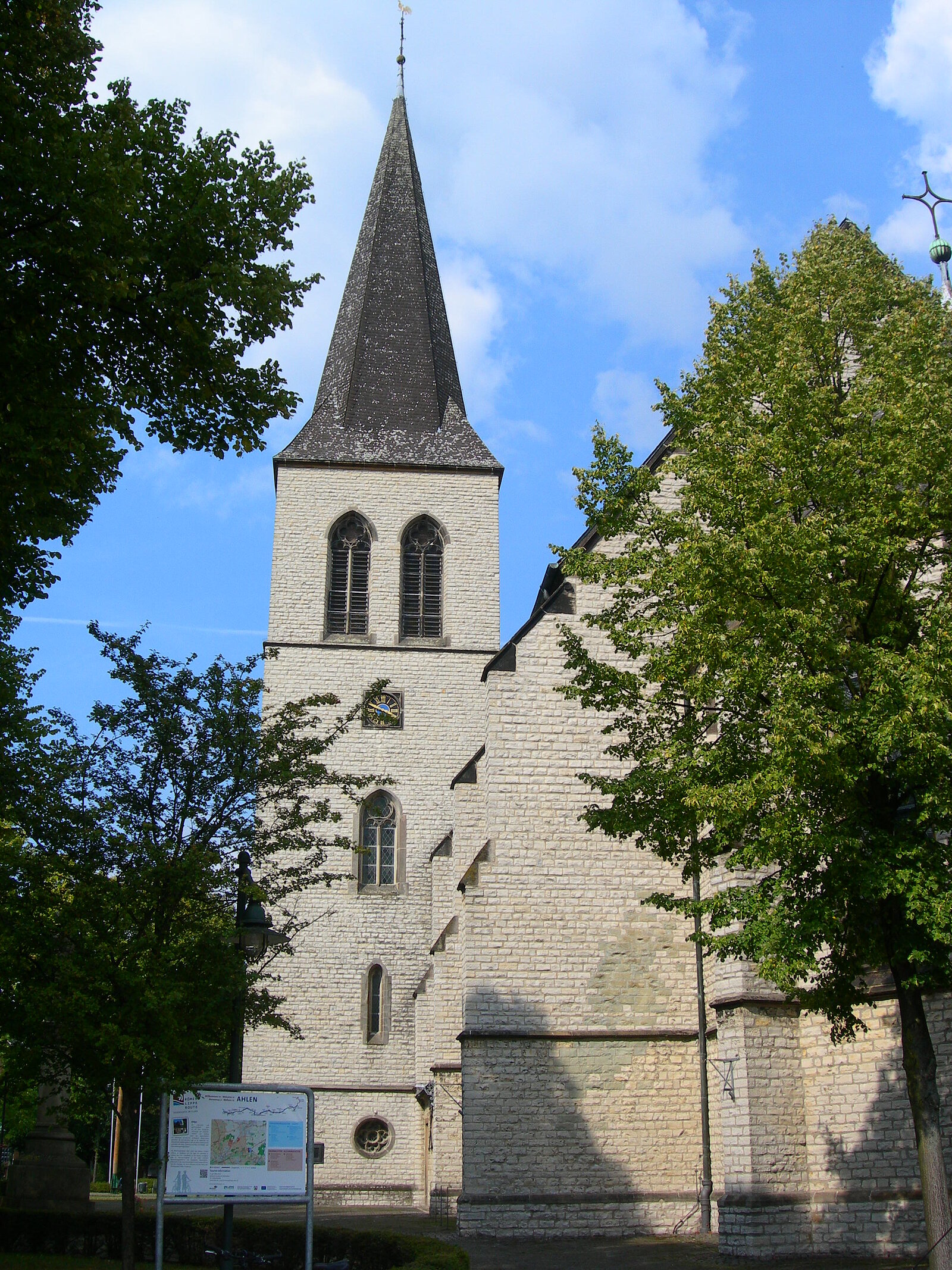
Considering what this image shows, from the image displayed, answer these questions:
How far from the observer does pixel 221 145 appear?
9516 mm

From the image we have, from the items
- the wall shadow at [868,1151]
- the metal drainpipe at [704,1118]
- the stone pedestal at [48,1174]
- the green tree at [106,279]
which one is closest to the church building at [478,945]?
the wall shadow at [868,1151]

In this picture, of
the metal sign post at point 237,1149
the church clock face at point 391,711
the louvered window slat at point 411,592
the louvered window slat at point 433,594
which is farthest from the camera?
the louvered window slat at point 433,594

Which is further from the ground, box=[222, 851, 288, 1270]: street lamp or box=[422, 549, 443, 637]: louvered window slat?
box=[422, 549, 443, 637]: louvered window slat

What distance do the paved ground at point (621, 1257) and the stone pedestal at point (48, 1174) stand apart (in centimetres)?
483

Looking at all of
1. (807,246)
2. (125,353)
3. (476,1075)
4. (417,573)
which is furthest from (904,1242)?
(417,573)

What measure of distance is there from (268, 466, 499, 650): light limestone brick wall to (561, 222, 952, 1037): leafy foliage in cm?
1893

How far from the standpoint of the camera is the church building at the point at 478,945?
1335 cm

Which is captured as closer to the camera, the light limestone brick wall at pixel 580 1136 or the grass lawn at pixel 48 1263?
the grass lawn at pixel 48 1263

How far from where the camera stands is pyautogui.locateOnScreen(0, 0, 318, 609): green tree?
8.15 meters

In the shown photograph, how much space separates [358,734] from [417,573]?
16.1 feet

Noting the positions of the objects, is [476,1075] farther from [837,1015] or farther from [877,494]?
[877,494]

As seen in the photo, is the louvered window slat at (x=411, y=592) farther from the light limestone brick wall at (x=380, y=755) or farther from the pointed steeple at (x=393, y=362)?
the pointed steeple at (x=393, y=362)

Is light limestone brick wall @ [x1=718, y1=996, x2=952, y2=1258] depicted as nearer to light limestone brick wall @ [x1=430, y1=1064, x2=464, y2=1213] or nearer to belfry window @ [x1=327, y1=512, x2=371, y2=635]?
light limestone brick wall @ [x1=430, y1=1064, x2=464, y2=1213]

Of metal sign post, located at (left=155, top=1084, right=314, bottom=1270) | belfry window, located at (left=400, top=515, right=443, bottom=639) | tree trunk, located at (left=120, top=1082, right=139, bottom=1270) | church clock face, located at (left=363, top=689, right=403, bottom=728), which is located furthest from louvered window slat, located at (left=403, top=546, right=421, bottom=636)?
metal sign post, located at (left=155, top=1084, right=314, bottom=1270)
